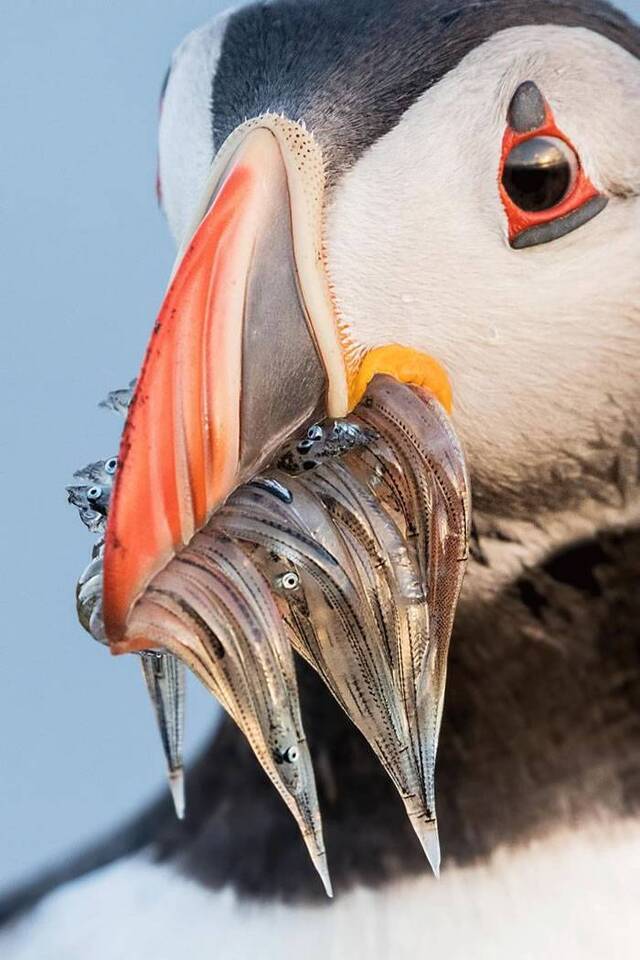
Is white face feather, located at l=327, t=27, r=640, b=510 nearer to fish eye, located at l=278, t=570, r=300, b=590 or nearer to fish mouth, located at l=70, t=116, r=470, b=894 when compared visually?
fish mouth, located at l=70, t=116, r=470, b=894

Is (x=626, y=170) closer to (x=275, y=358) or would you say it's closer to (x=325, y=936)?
(x=275, y=358)

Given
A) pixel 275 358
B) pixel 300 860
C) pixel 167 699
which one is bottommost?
pixel 300 860

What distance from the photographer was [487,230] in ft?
2.65

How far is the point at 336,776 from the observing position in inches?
42.2


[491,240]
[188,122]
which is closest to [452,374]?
[491,240]

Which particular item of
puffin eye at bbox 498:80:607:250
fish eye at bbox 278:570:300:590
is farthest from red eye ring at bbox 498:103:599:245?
fish eye at bbox 278:570:300:590

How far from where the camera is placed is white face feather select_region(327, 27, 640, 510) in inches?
31.6

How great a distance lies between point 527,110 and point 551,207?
0.06 metres

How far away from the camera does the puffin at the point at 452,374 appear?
75cm

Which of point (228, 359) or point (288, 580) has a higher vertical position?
point (228, 359)

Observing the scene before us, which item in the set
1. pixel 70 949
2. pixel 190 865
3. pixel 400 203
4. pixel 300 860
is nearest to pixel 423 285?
pixel 400 203

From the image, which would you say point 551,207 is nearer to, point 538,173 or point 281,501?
point 538,173

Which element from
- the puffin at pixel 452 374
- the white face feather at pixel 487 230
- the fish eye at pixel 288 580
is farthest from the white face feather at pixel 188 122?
the fish eye at pixel 288 580

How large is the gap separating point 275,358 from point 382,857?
0.46 metres
